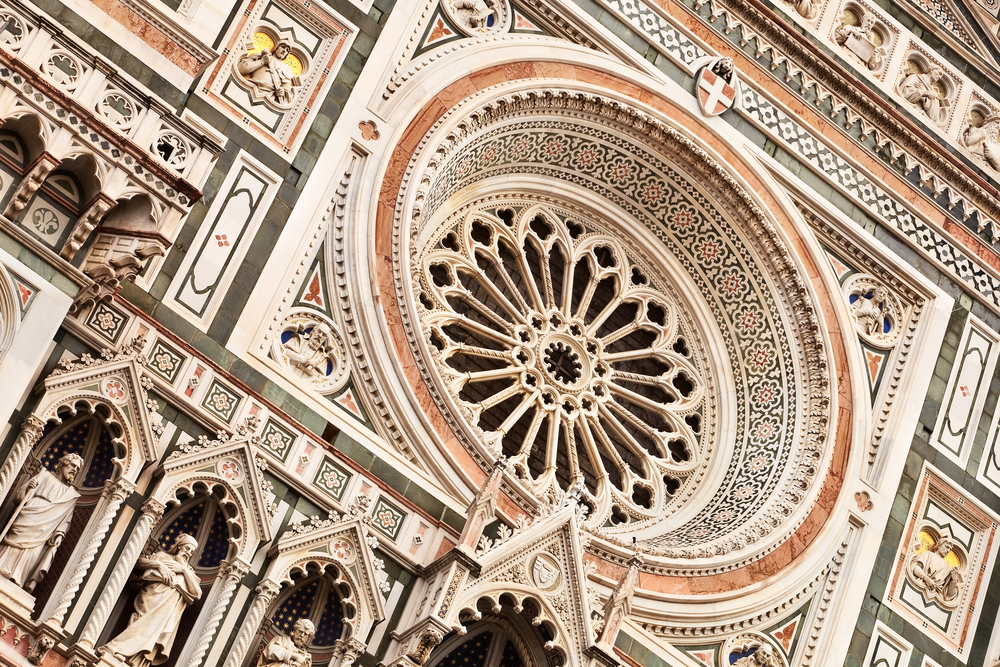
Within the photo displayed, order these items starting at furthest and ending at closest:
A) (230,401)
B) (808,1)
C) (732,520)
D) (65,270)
A: (808,1) → (732,520) → (230,401) → (65,270)

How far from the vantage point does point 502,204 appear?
65.1ft

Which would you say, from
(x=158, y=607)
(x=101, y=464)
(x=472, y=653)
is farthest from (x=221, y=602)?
(x=472, y=653)

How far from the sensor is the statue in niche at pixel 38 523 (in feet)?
46.1

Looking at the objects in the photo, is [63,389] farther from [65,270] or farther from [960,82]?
[960,82]

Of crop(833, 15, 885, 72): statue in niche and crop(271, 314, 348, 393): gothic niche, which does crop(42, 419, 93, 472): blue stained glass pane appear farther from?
crop(833, 15, 885, 72): statue in niche

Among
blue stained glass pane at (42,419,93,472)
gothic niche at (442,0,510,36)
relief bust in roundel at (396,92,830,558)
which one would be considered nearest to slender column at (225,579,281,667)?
blue stained glass pane at (42,419,93,472)

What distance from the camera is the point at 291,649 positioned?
595 inches

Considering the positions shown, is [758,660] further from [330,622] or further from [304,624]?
[304,624]

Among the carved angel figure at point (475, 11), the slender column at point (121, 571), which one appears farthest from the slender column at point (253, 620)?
the carved angel figure at point (475, 11)

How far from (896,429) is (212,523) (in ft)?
24.9

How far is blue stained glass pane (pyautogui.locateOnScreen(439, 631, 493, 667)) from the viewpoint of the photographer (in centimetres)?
1616

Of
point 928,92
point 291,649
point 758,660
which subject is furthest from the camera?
point 928,92

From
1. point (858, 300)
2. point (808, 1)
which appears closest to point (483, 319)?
point (858, 300)

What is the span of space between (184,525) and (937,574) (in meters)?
7.96
